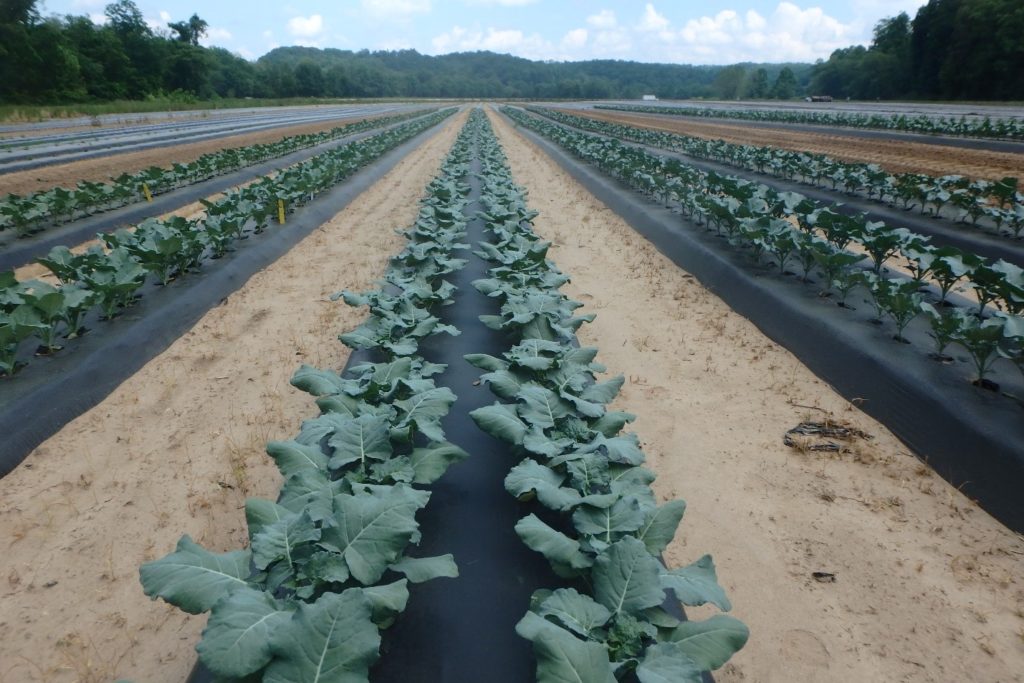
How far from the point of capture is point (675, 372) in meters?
5.16

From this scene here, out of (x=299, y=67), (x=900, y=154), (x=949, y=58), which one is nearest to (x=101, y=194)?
(x=900, y=154)

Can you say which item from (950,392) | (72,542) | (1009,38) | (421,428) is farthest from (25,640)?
(1009,38)

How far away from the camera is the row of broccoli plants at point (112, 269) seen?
14.3ft

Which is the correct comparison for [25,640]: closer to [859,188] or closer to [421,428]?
[421,428]

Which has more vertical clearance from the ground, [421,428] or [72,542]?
[421,428]

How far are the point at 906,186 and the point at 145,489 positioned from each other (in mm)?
11028

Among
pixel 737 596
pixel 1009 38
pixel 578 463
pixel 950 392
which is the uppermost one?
pixel 1009 38

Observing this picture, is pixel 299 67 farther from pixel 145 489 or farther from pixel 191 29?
pixel 145 489

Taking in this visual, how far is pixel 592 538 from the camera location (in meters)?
2.32

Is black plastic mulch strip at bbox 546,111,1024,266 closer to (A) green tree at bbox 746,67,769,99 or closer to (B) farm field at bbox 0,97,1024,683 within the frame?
(B) farm field at bbox 0,97,1024,683

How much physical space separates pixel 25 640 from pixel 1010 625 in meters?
4.30

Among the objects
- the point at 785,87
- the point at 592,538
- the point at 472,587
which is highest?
the point at 785,87

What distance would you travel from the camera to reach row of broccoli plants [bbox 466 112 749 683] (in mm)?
1834

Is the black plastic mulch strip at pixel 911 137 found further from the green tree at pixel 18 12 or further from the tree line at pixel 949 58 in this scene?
the green tree at pixel 18 12
